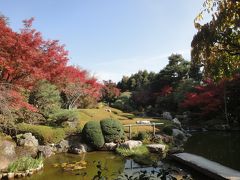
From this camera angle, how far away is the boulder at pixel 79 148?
15.4 metres

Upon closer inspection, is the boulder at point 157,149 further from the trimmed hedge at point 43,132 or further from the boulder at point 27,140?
the boulder at point 27,140

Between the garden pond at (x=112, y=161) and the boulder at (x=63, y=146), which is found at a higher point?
the boulder at (x=63, y=146)

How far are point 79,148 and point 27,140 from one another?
9.58ft

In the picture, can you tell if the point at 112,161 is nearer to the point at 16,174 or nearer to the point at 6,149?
the point at 16,174

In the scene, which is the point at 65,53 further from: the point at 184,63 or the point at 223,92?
the point at 184,63

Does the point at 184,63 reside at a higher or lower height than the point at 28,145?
higher

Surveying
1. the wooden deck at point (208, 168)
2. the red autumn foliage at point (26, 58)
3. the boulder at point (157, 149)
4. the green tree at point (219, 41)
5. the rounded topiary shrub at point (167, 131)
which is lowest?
the wooden deck at point (208, 168)

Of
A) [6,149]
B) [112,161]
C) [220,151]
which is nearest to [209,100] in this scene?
[220,151]

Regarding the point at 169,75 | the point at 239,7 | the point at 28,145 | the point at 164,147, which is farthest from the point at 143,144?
the point at 169,75

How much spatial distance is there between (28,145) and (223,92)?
19.2 metres

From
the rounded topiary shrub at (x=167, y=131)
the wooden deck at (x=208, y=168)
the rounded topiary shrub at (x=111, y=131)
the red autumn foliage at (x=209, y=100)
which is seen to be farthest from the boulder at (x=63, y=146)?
the red autumn foliage at (x=209, y=100)

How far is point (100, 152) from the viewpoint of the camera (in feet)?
51.7

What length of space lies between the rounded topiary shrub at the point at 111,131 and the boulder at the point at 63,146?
231 cm

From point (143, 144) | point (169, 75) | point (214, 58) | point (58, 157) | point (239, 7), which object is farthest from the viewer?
point (169, 75)
